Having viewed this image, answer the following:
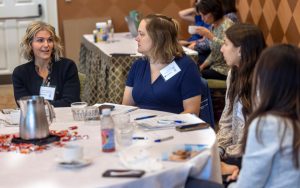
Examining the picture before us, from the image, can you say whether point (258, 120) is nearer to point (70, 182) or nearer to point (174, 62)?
point (70, 182)

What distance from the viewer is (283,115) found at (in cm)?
198

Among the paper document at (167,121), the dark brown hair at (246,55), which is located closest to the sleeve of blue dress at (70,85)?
the paper document at (167,121)

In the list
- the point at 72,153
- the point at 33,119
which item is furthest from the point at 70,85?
the point at 72,153

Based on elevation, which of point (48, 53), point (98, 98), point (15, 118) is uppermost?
point (48, 53)

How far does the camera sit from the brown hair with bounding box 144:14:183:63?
11.1ft

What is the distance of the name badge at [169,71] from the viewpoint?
3355mm

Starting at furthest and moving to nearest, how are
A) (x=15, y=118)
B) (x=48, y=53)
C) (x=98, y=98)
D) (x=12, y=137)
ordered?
(x=98, y=98) → (x=48, y=53) → (x=15, y=118) → (x=12, y=137)

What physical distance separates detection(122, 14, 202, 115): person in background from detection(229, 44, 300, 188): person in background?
51.9 inches

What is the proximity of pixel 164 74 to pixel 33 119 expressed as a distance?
3.61 feet

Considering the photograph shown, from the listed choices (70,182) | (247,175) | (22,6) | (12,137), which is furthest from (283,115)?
(22,6)

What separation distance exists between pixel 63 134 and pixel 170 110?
0.96m

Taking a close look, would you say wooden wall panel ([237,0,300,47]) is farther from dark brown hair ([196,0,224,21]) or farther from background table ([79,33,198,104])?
background table ([79,33,198,104])

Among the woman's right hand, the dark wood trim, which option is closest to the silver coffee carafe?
the woman's right hand

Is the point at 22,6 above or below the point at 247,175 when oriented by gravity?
above
